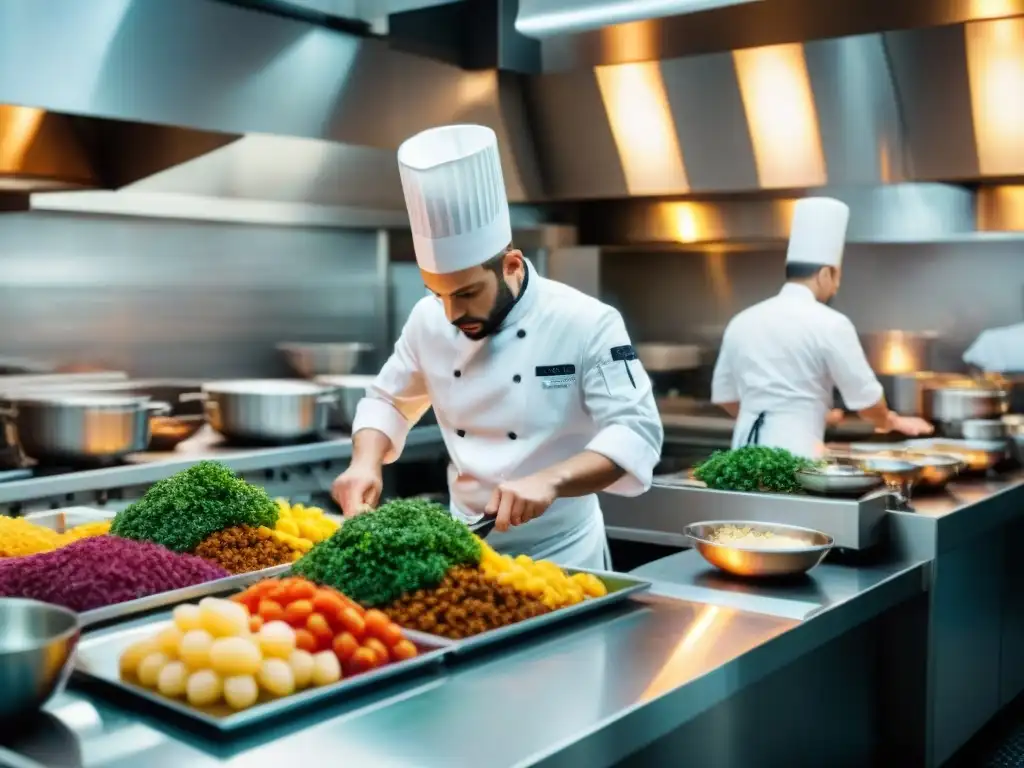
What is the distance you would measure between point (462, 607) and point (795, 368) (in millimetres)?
2899

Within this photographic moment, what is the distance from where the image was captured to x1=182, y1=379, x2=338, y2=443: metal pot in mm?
4047

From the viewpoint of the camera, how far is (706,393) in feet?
18.5

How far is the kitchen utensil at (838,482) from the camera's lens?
2.80 m

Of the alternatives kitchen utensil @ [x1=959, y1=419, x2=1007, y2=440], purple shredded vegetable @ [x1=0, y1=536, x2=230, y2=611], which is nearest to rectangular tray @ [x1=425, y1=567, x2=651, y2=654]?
purple shredded vegetable @ [x1=0, y1=536, x2=230, y2=611]

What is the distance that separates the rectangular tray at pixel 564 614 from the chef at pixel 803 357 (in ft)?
7.35

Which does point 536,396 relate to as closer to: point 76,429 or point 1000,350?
point 76,429

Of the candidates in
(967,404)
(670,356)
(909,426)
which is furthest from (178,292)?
(967,404)

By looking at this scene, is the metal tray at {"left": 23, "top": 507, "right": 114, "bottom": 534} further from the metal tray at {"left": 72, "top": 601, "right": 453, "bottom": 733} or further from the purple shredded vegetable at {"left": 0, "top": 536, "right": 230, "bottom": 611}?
the metal tray at {"left": 72, "top": 601, "right": 453, "bottom": 733}

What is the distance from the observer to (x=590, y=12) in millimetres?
3443

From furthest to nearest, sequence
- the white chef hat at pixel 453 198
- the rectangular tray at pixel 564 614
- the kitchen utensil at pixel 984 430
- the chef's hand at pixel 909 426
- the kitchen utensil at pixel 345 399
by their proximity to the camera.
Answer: the kitchen utensil at pixel 345 399
the chef's hand at pixel 909 426
the kitchen utensil at pixel 984 430
the white chef hat at pixel 453 198
the rectangular tray at pixel 564 614

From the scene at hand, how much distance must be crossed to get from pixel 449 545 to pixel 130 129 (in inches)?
109

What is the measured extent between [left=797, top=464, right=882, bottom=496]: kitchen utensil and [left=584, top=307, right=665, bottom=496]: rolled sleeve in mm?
463

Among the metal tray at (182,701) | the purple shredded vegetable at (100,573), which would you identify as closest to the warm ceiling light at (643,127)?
the purple shredded vegetable at (100,573)

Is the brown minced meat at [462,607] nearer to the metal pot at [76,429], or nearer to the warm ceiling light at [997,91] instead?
the metal pot at [76,429]
